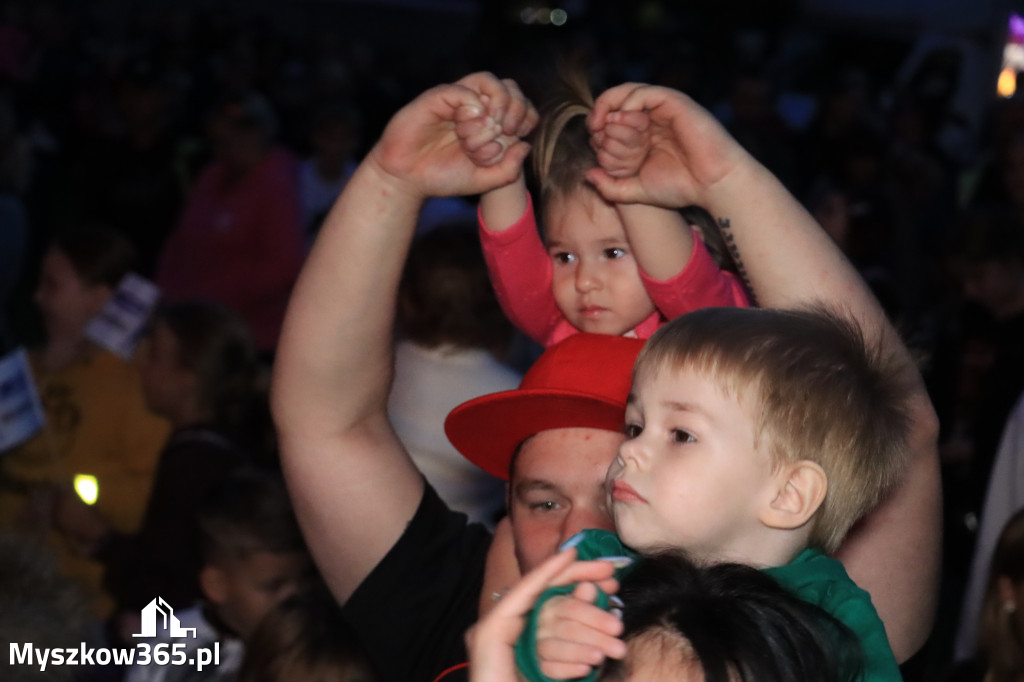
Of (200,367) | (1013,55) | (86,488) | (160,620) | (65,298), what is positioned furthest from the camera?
Answer: (1013,55)

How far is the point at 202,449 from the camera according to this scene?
11.9ft

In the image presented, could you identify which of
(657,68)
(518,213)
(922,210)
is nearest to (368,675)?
(518,213)

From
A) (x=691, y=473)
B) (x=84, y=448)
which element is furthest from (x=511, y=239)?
(x=84, y=448)

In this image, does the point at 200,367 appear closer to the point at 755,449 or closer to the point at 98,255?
the point at 98,255

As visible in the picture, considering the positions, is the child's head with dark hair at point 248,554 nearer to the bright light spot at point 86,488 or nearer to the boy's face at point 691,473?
the bright light spot at point 86,488

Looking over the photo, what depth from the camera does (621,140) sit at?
1.65 metres

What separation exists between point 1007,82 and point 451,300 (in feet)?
24.1

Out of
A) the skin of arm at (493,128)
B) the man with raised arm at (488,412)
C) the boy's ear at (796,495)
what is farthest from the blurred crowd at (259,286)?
the skin of arm at (493,128)

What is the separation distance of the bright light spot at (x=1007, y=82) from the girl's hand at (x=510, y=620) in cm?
924

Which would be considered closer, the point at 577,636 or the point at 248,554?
the point at 577,636

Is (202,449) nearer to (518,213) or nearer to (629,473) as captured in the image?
(518,213)

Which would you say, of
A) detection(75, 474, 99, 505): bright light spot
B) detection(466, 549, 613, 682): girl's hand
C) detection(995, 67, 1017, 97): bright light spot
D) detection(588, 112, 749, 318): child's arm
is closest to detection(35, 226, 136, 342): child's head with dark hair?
detection(75, 474, 99, 505): bright light spot

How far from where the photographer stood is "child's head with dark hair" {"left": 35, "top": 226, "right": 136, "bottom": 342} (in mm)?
4531

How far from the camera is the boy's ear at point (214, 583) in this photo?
3.24m
